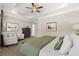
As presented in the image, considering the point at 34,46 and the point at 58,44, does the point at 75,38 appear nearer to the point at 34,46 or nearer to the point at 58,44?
the point at 58,44

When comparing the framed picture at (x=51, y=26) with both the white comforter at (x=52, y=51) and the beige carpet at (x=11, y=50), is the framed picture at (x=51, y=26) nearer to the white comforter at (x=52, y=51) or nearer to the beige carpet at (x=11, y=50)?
the white comforter at (x=52, y=51)

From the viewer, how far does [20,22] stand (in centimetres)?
196

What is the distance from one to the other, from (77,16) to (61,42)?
21.0 inches

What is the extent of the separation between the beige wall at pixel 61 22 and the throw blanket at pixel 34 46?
3.9 inches

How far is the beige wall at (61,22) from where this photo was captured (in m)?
1.90

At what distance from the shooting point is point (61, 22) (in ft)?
6.49

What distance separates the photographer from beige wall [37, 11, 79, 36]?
1902 mm

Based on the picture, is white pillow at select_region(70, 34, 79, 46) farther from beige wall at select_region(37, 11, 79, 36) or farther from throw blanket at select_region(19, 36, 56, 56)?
throw blanket at select_region(19, 36, 56, 56)

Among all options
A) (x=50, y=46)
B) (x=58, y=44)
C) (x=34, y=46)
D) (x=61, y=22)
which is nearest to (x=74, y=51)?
(x=58, y=44)

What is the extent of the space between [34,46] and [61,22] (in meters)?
0.65

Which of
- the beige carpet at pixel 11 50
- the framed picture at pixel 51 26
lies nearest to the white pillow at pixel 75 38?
the framed picture at pixel 51 26

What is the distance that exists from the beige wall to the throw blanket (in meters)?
0.10

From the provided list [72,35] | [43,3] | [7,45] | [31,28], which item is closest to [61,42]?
[72,35]

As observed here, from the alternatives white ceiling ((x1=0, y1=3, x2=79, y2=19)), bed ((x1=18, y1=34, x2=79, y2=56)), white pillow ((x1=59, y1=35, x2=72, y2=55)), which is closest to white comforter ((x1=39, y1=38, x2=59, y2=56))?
bed ((x1=18, y1=34, x2=79, y2=56))
